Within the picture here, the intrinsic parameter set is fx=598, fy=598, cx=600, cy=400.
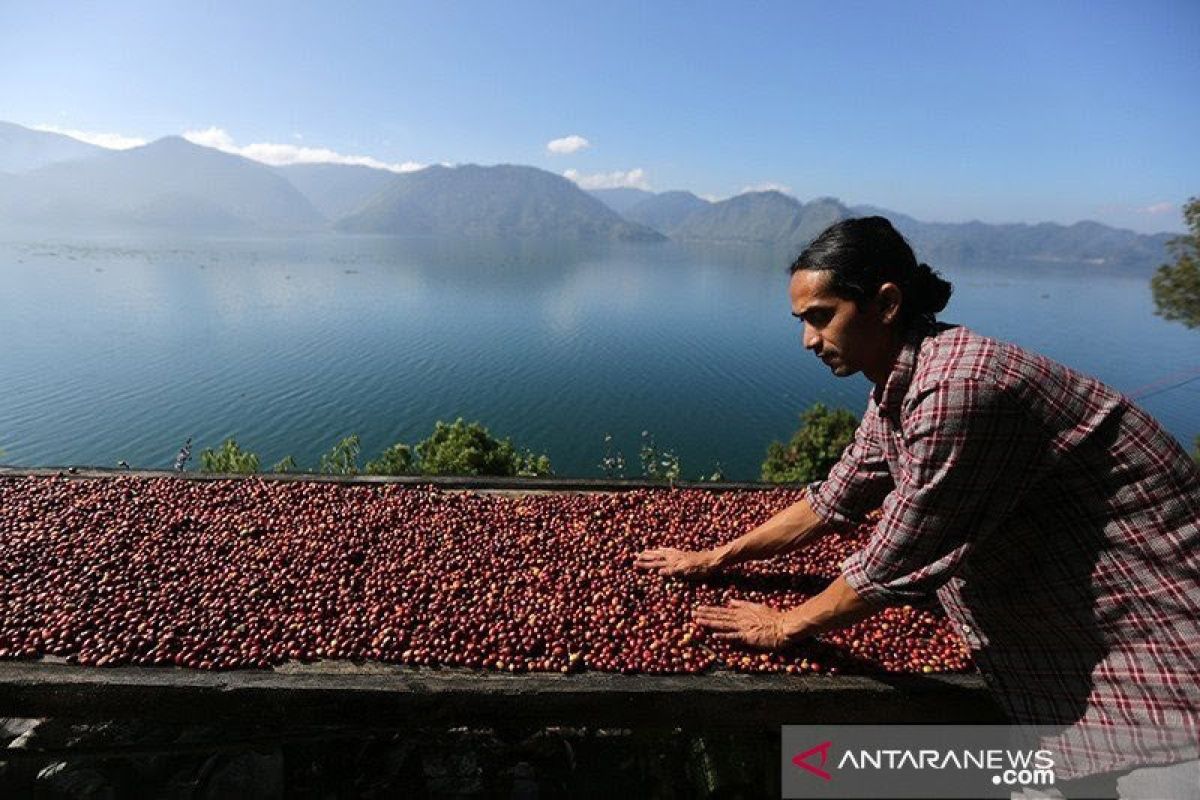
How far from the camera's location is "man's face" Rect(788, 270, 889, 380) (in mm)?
2018

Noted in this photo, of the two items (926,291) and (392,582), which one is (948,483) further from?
(392,582)

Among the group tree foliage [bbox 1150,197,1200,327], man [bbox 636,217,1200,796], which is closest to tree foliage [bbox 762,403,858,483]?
tree foliage [bbox 1150,197,1200,327]

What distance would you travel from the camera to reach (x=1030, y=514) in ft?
6.39

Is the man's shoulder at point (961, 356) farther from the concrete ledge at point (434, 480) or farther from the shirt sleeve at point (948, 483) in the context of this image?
the concrete ledge at point (434, 480)

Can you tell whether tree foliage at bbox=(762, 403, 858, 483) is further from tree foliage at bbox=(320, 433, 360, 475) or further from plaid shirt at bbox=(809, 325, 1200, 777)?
plaid shirt at bbox=(809, 325, 1200, 777)

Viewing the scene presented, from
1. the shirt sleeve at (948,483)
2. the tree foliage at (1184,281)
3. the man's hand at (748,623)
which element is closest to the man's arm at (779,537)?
the man's hand at (748,623)

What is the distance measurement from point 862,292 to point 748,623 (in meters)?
1.59

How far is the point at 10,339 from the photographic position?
3625cm

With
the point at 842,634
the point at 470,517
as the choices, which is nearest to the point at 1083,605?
the point at 842,634

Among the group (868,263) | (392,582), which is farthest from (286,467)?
(868,263)

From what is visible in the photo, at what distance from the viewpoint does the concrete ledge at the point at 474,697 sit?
2.47m

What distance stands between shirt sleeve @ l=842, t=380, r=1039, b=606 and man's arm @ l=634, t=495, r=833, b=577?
921mm

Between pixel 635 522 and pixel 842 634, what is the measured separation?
4.57ft

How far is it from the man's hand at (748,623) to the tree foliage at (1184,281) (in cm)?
1151
